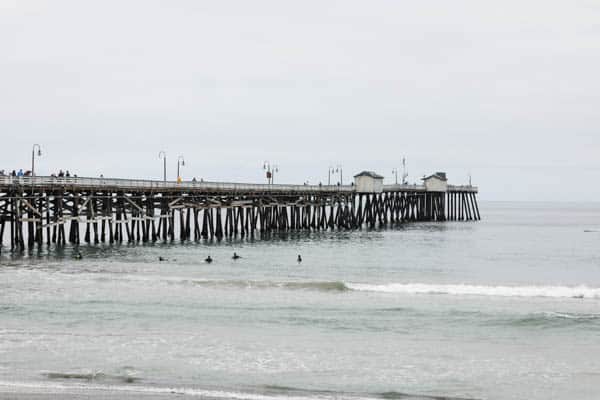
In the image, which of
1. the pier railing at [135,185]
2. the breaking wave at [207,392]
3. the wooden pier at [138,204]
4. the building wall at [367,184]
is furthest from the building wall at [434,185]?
the breaking wave at [207,392]

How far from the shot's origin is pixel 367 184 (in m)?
84.2

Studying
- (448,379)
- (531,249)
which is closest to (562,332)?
(448,379)

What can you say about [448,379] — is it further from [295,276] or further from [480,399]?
[295,276]

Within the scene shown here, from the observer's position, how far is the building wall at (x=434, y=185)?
99062mm

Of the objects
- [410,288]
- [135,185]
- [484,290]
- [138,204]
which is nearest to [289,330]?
[410,288]

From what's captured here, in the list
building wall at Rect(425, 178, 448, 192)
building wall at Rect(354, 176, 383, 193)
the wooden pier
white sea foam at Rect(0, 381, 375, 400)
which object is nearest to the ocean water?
white sea foam at Rect(0, 381, 375, 400)

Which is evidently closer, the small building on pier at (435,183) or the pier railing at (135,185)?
the pier railing at (135,185)

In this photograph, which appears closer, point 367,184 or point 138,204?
point 138,204

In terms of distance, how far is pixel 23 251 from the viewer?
45.6 metres

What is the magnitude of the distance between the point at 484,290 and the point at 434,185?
6611 centimetres

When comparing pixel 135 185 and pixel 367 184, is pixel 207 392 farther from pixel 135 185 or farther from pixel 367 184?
pixel 367 184

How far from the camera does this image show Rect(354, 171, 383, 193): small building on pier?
275 feet

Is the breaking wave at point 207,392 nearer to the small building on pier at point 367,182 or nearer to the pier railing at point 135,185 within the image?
the pier railing at point 135,185

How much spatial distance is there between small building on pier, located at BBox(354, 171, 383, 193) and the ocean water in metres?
39.6
